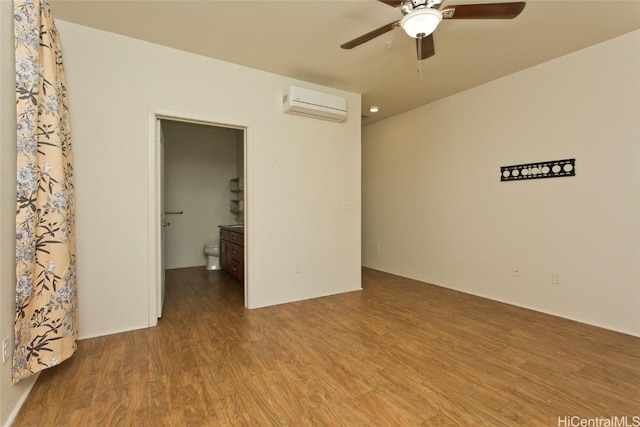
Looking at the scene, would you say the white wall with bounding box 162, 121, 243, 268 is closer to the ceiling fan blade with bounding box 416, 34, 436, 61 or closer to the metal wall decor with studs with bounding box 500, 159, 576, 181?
the ceiling fan blade with bounding box 416, 34, 436, 61

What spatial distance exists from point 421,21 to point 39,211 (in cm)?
262

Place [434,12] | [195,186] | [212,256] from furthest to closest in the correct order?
[195,186] < [212,256] < [434,12]

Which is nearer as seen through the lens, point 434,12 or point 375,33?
point 434,12

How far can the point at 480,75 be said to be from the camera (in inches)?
142

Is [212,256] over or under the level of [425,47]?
under

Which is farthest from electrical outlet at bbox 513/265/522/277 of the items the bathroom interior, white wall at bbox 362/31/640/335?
the bathroom interior

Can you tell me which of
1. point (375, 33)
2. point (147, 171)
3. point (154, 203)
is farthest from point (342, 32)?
point (154, 203)

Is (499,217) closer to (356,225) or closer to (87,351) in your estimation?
(356,225)

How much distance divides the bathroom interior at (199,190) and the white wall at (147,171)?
2.05m

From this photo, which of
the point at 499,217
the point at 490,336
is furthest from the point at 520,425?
the point at 499,217

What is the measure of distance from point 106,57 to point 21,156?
149 cm

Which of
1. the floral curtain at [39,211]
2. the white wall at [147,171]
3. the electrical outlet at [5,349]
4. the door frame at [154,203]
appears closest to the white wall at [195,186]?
the white wall at [147,171]

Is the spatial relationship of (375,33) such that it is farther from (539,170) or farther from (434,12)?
(539,170)

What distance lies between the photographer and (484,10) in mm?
1891
